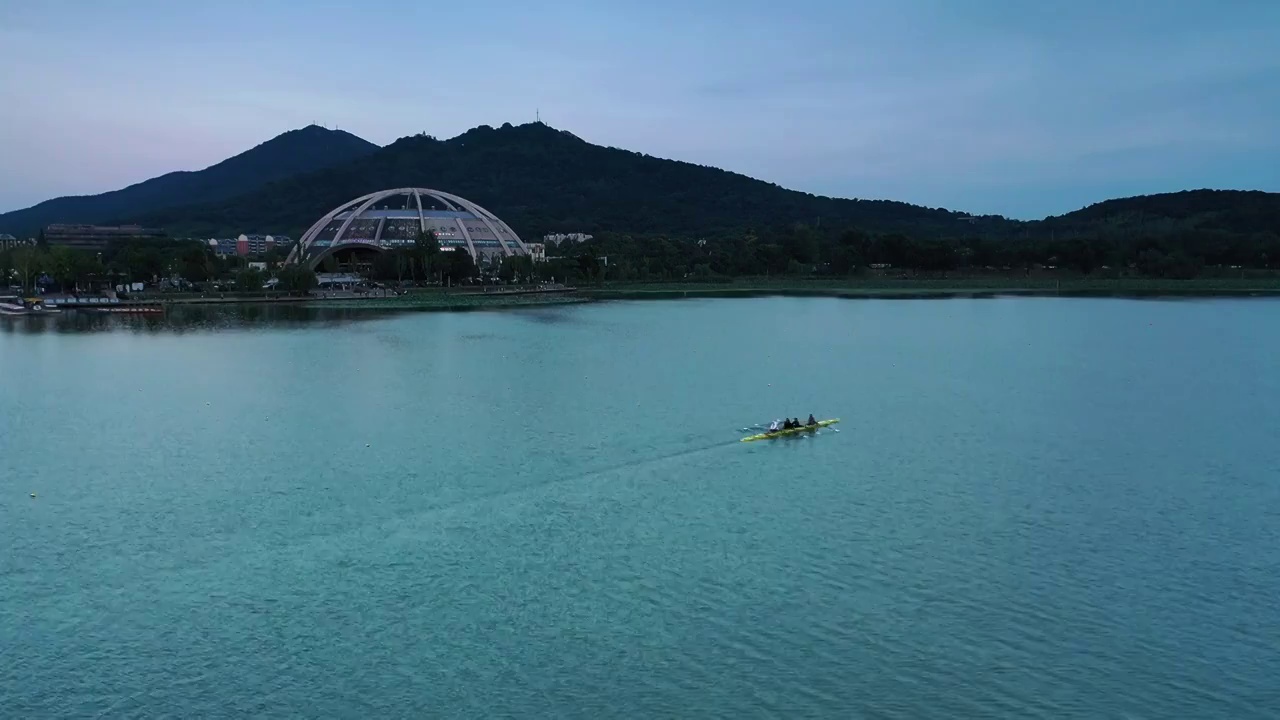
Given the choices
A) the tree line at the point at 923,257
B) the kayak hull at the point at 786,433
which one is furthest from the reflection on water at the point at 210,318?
the kayak hull at the point at 786,433

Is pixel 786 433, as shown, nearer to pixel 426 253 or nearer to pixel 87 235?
pixel 426 253

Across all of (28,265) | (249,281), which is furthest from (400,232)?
(28,265)

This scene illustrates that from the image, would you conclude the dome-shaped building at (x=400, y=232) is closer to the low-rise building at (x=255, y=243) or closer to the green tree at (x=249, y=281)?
the green tree at (x=249, y=281)

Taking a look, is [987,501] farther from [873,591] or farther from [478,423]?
[478,423]

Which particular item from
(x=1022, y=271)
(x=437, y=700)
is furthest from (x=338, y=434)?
(x=1022, y=271)

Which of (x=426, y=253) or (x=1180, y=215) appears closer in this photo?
(x=426, y=253)
